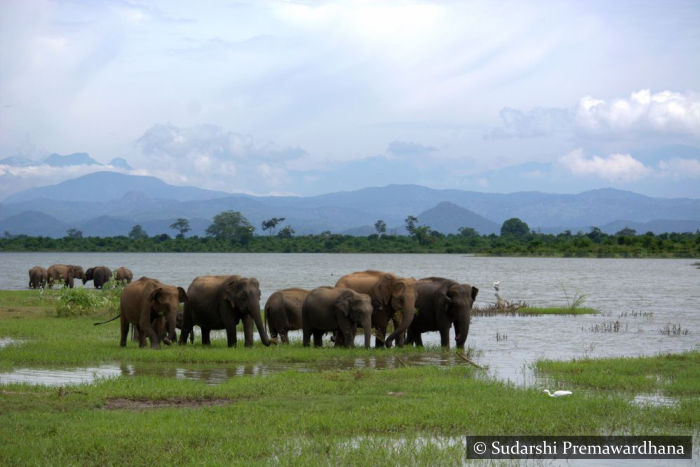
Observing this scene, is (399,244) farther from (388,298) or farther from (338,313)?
(338,313)

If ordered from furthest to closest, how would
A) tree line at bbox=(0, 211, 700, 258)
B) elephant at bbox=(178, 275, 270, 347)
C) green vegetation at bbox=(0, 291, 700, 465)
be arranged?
tree line at bbox=(0, 211, 700, 258)
elephant at bbox=(178, 275, 270, 347)
green vegetation at bbox=(0, 291, 700, 465)

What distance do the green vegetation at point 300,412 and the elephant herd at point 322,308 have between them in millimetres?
1770

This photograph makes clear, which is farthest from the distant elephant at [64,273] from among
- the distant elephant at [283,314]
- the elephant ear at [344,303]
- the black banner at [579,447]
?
the black banner at [579,447]

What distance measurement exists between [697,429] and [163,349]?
12401 millimetres

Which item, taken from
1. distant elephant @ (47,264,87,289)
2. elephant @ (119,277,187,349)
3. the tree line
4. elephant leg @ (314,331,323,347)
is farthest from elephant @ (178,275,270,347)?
the tree line

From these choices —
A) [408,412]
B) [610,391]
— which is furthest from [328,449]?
[610,391]

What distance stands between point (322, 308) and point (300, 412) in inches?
353

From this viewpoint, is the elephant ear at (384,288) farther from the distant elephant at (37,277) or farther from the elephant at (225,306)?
the distant elephant at (37,277)

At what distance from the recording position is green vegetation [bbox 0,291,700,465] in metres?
10.7

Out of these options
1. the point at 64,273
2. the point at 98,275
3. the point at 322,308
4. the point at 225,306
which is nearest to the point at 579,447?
the point at 322,308

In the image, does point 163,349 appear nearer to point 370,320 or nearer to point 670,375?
point 370,320

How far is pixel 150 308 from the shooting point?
66.9 feet

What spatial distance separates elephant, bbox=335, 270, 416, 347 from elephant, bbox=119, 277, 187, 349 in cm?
461

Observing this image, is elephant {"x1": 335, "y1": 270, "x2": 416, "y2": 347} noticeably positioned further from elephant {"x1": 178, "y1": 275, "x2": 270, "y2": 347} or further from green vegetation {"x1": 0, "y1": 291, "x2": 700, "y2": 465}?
green vegetation {"x1": 0, "y1": 291, "x2": 700, "y2": 465}
